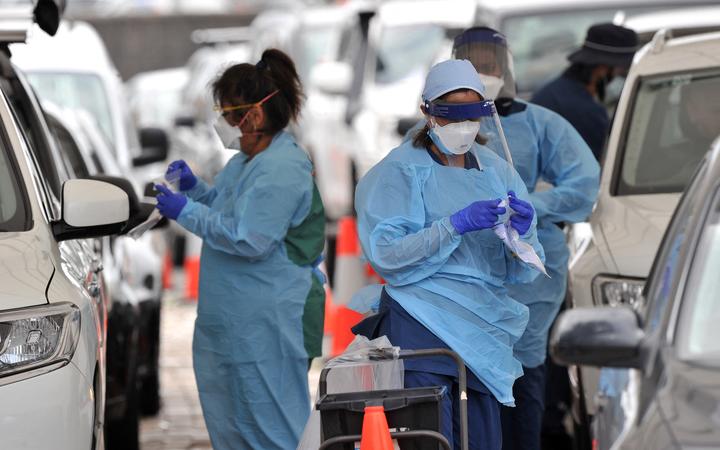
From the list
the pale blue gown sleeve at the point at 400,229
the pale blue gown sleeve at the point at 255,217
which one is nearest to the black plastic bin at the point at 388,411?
the pale blue gown sleeve at the point at 400,229

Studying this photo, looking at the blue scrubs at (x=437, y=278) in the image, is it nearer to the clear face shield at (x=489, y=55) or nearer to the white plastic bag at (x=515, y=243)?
the white plastic bag at (x=515, y=243)

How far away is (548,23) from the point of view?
12445mm

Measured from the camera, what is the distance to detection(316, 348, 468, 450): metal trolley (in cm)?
545

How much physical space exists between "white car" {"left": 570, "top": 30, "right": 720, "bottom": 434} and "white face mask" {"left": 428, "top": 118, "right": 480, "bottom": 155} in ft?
5.07

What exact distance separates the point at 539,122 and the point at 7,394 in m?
3.02

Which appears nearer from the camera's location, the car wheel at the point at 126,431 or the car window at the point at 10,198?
the car window at the point at 10,198

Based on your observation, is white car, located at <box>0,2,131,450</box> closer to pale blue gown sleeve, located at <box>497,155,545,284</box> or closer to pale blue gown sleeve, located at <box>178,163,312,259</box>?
pale blue gown sleeve, located at <box>178,163,312,259</box>

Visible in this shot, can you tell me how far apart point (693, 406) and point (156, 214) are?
10.9 feet

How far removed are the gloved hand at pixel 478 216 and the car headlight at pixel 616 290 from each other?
1564mm

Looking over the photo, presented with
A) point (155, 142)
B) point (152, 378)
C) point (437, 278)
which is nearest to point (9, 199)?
point (437, 278)

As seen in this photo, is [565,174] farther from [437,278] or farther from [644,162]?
[437,278]

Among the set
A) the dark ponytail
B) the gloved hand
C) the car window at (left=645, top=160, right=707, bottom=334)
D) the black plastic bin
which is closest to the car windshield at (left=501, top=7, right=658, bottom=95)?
the dark ponytail

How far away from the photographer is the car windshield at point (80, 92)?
13.1 meters

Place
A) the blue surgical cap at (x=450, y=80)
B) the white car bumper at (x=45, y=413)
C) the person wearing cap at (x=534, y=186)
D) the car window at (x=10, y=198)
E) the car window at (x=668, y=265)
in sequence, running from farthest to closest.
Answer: the person wearing cap at (x=534, y=186) < the car window at (x=10, y=198) < the blue surgical cap at (x=450, y=80) < the white car bumper at (x=45, y=413) < the car window at (x=668, y=265)
